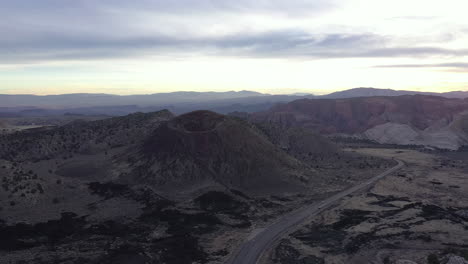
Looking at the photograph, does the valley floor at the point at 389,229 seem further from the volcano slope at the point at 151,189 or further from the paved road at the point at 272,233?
the volcano slope at the point at 151,189

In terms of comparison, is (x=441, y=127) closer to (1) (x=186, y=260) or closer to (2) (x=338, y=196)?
(2) (x=338, y=196)

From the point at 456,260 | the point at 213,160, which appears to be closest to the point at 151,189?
the point at 213,160

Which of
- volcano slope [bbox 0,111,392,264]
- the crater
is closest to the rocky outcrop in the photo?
volcano slope [bbox 0,111,392,264]

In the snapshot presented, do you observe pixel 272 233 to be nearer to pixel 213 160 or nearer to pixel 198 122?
pixel 213 160

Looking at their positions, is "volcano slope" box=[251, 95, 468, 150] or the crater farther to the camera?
"volcano slope" box=[251, 95, 468, 150]

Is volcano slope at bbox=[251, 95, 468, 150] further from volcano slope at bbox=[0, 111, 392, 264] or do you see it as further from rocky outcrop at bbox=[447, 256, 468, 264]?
rocky outcrop at bbox=[447, 256, 468, 264]

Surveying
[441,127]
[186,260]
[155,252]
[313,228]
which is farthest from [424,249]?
[441,127]
